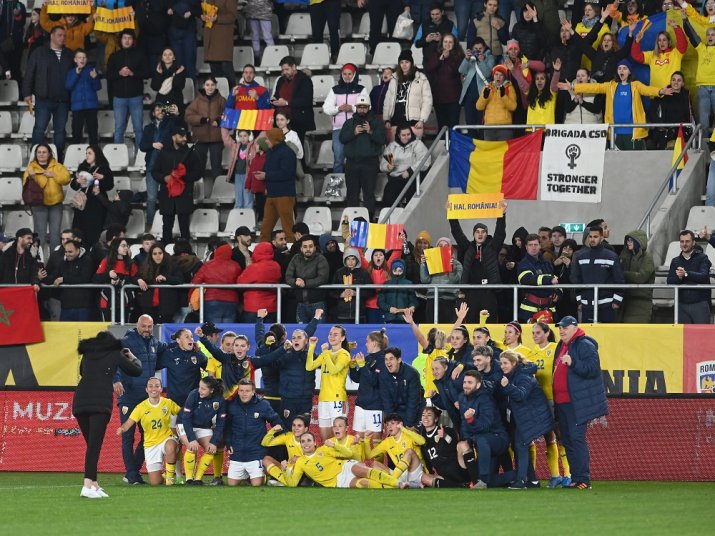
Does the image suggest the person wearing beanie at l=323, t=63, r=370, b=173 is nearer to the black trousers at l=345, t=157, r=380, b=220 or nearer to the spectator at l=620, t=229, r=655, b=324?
the black trousers at l=345, t=157, r=380, b=220

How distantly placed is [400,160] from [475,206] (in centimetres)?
369

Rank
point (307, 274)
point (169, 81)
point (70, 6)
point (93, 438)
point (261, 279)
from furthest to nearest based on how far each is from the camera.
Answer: point (70, 6) → point (169, 81) → point (261, 279) → point (307, 274) → point (93, 438)

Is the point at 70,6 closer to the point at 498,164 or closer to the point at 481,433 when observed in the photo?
the point at 498,164

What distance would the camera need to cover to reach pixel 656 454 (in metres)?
19.3

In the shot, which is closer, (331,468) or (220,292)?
(331,468)

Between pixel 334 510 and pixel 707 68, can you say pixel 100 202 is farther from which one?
pixel 334 510

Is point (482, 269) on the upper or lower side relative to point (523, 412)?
upper

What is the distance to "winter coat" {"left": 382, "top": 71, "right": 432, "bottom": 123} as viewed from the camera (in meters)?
24.9

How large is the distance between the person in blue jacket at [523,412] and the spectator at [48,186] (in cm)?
1049

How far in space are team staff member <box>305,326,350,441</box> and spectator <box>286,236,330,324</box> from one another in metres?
2.06

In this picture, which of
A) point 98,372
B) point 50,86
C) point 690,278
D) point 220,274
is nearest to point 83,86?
point 50,86

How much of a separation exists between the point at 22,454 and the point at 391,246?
568 cm

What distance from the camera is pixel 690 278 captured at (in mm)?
20531

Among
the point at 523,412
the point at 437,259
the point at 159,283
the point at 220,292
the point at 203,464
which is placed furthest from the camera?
the point at 159,283
